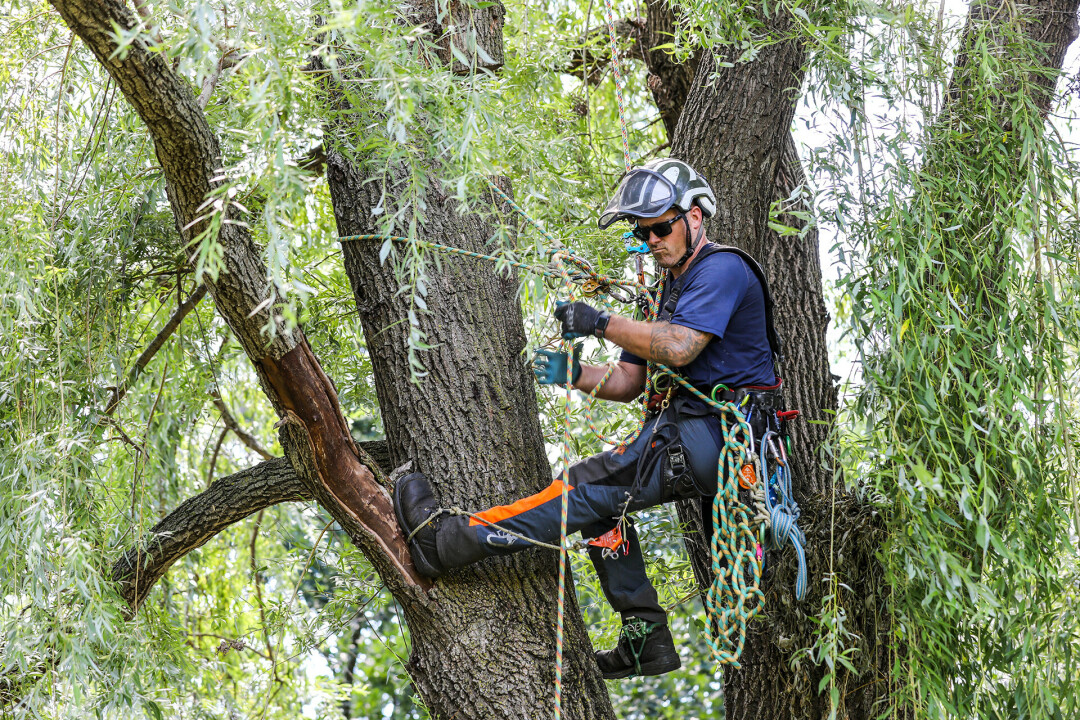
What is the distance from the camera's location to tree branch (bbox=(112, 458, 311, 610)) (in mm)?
3582

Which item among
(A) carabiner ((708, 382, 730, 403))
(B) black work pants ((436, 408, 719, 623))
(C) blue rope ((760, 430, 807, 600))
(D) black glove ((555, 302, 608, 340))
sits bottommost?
(C) blue rope ((760, 430, 807, 600))

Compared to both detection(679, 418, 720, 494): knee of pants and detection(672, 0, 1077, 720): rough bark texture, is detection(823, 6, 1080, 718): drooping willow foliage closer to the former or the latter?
detection(672, 0, 1077, 720): rough bark texture

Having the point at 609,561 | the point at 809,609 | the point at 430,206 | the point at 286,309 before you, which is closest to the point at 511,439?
the point at 609,561

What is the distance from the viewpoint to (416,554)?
9.88ft

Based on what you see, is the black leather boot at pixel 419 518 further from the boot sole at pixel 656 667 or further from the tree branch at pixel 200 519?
the boot sole at pixel 656 667

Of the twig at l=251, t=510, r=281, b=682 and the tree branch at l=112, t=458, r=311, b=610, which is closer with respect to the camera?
the tree branch at l=112, t=458, r=311, b=610

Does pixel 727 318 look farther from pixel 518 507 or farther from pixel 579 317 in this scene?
pixel 518 507

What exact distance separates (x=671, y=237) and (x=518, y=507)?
939 mm

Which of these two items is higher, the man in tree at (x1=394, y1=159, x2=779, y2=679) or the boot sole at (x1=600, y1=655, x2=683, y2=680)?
the man in tree at (x1=394, y1=159, x2=779, y2=679)

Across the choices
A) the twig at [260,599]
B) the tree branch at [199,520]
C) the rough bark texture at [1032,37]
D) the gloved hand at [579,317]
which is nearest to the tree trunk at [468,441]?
the gloved hand at [579,317]

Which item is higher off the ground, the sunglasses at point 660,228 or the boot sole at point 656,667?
the sunglasses at point 660,228

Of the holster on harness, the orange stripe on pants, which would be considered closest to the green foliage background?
the holster on harness

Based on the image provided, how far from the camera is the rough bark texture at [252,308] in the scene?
8.05ft

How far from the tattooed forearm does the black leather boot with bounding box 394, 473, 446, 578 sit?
790 millimetres
